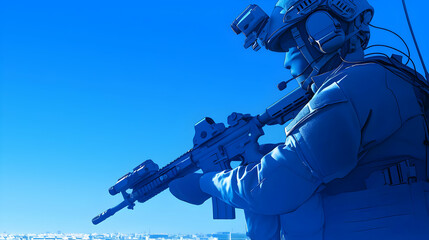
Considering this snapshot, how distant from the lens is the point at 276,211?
7.26 ft

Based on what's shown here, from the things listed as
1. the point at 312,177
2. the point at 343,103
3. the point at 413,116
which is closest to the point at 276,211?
the point at 312,177

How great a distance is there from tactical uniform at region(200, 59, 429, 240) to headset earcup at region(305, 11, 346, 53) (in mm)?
239

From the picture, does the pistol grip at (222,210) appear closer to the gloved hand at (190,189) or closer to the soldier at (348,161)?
the gloved hand at (190,189)

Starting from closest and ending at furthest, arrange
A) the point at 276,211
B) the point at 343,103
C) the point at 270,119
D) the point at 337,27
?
the point at 343,103, the point at 276,211, the point at 337,27, the point at 270,119

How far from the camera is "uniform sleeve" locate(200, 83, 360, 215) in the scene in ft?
6.72

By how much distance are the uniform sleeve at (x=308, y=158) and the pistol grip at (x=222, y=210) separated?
1.11 meters

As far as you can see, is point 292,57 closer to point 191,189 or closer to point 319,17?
point 319,17

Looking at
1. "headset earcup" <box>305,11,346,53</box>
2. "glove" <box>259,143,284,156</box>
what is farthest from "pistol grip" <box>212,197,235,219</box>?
"headset earcup" <box>305,11,346,53</box>

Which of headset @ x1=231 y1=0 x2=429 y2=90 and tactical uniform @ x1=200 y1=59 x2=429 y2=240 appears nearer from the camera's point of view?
tactical uniform @ x1=200 y1=59 x2=429 y2=240

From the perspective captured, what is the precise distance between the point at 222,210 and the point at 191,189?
311 mm

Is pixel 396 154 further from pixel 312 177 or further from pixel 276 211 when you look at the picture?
pixel 276 211

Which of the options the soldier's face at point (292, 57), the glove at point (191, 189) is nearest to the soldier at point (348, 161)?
the soldier's face at point (292, 57)

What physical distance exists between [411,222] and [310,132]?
714 mm

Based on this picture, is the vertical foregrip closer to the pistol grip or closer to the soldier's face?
the pistol grip
